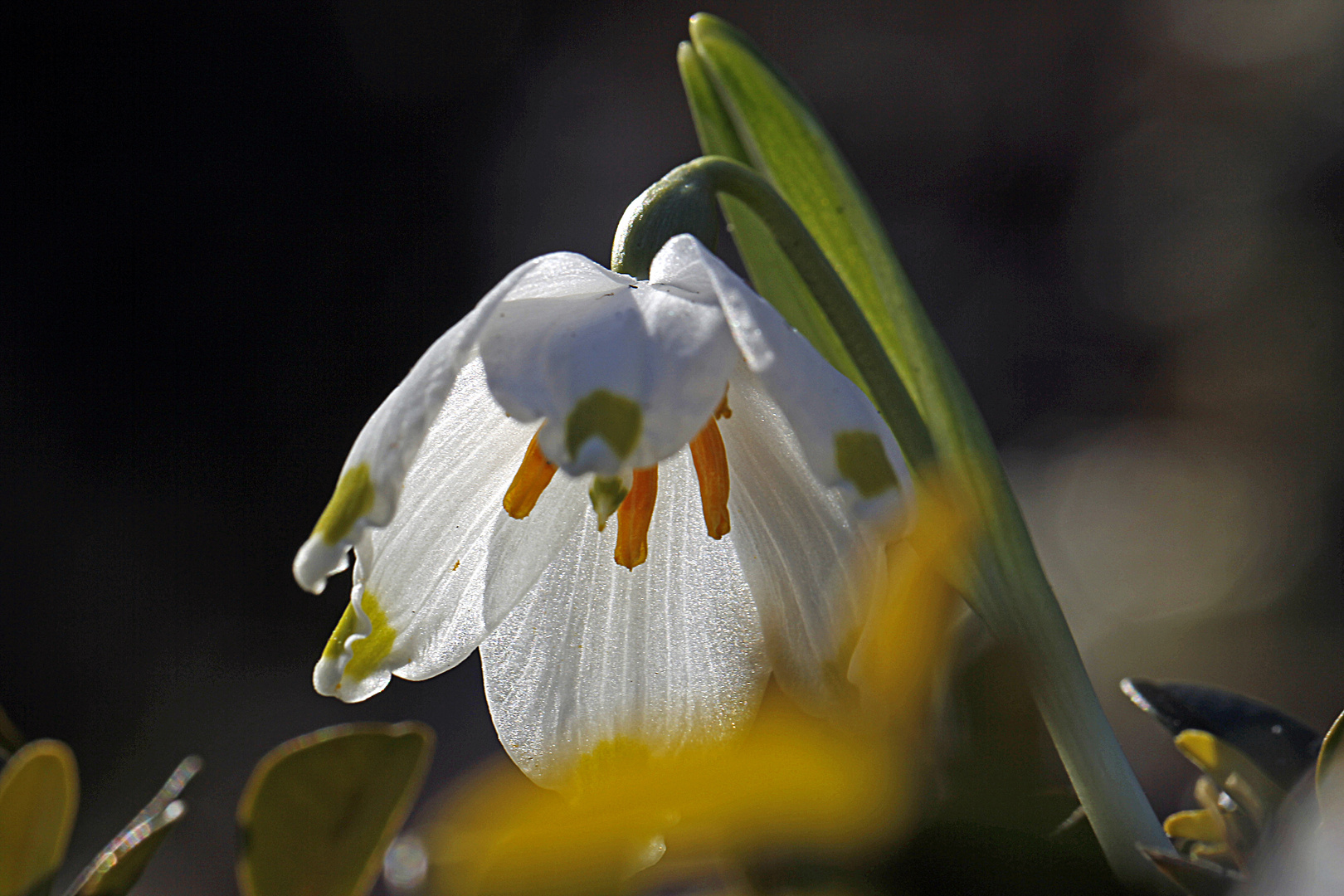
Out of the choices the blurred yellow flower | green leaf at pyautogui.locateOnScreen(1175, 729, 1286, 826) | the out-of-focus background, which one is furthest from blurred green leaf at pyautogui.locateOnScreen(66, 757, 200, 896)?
the out-of-focus background

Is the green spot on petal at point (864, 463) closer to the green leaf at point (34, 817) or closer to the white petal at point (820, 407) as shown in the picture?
the white petal at point (820, 407)

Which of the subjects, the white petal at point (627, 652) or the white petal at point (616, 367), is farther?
the white petal at point (627, 652)

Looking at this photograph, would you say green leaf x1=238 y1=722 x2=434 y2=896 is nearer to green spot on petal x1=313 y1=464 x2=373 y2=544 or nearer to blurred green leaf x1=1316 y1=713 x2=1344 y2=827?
green spot on petal x1=313 y1=464 x2=373 y2=544

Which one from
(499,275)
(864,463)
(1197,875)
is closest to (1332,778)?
(1197,875)

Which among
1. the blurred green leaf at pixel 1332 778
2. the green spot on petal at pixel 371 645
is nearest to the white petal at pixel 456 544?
the green spot on petal at pixel 371 645

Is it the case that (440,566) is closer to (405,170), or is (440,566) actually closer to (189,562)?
(189,562)
